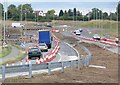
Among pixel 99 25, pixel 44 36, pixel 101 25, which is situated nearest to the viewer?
pixel 44 36

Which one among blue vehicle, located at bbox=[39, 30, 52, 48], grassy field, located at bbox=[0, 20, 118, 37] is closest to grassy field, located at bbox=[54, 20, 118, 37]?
grassy field, located at bbox=[0, 20, 118, 37]

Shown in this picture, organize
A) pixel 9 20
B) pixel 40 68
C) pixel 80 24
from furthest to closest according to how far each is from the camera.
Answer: pixel 80 24, pixel 9 20, pixel 40 68

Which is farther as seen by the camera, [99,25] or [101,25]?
[99,25]

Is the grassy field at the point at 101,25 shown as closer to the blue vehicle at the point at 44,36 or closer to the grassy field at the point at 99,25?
the grassy field at the point at 99,25

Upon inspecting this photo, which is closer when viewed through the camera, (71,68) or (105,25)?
(71,68)

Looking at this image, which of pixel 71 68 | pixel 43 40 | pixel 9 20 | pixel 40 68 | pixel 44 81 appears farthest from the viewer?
pixel 9 20

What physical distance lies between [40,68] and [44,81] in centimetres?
249

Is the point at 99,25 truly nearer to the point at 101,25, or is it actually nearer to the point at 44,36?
the point at 101,25

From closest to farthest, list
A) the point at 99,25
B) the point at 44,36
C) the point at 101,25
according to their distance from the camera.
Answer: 1. the point at 44,36
2. the point at 101,25
3. the point at 99,25

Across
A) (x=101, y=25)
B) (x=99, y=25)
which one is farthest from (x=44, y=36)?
(x=99, y=25)

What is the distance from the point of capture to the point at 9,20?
173m

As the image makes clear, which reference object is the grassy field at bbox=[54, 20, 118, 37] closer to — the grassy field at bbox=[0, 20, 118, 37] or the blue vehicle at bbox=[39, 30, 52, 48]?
the grassy field at bbox=[0, 20, 118, 37]

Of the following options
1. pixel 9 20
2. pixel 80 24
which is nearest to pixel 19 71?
pixel 9 20

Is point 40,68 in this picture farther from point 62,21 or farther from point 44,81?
point 62,21
